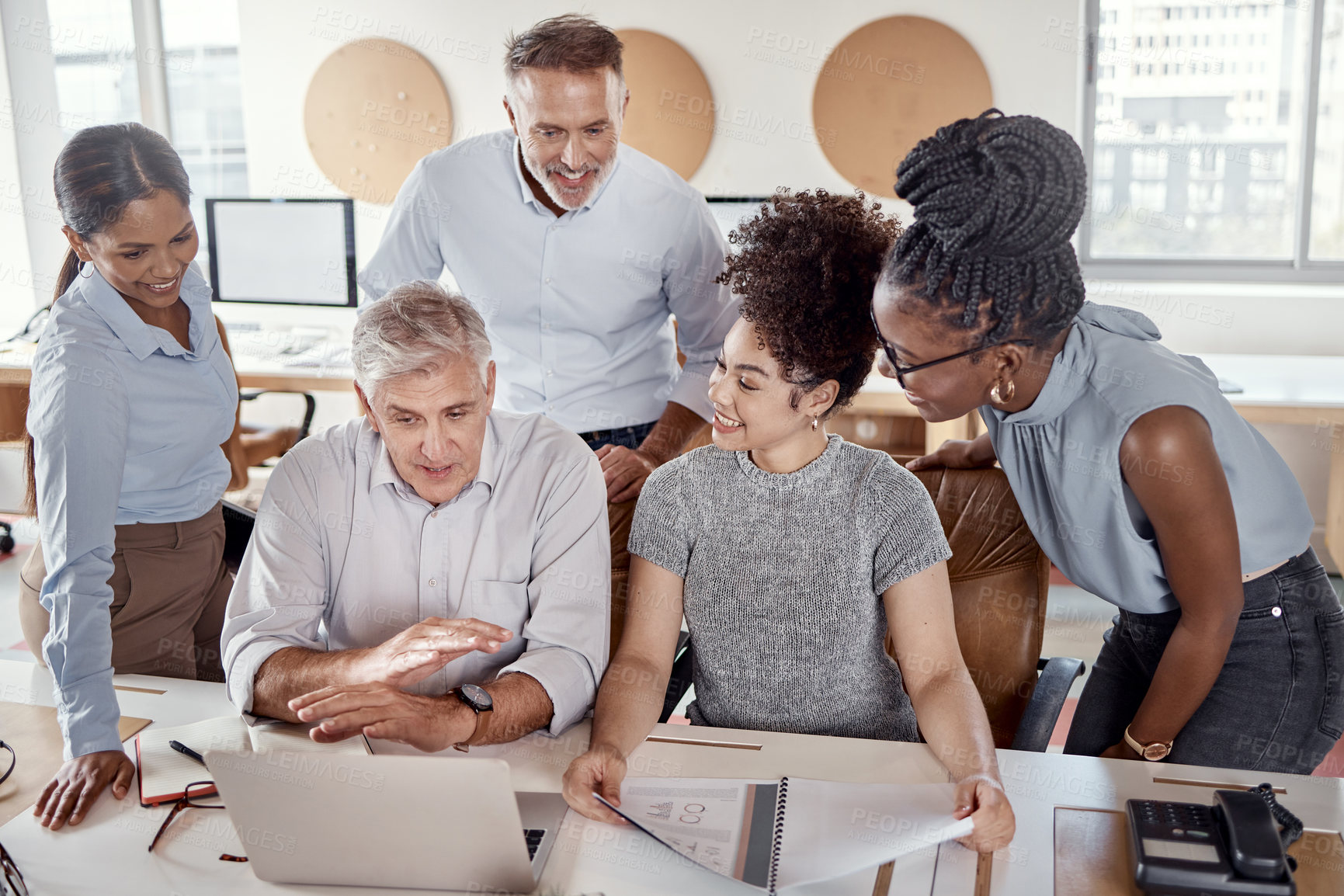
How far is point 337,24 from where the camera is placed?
4820 millimetres

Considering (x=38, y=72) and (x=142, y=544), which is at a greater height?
(x=38, y=72)

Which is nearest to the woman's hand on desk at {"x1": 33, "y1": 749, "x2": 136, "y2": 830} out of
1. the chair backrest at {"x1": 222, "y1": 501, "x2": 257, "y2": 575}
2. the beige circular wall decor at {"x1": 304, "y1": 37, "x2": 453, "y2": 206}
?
the chair backrest at {"x1": 222, "y1": 501, "x2": 257, "y2": 575}

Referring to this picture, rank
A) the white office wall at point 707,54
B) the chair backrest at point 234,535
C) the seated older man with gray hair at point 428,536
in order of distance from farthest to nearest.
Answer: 1. the white office wall at point 707,54
2. the chair backrest at point 234,535
3. the seated older man with gray hair at point 428,536

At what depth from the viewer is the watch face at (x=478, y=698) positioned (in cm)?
130

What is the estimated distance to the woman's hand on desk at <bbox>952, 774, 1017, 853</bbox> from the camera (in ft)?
3.70

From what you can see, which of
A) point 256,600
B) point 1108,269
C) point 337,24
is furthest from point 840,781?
point 337,24

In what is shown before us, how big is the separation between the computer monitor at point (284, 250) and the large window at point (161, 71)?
85 cm

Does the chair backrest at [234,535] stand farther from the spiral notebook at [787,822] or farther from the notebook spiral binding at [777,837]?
the notebook spiral binding at [777,837]

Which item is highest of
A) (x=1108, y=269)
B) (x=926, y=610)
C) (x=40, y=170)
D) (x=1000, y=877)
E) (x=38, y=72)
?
(x=38, y=72)

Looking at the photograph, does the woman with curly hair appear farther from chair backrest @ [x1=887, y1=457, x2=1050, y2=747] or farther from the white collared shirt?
chair backrest @ [x1=887, y1=457, x2=1050, y2=747]

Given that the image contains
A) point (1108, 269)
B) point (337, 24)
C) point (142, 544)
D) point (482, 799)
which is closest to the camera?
point (482, 799)

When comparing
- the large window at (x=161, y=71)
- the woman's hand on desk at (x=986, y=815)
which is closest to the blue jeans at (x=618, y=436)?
the woman's hand on desk at (x=986, y=815)

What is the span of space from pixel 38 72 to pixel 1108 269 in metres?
5.25

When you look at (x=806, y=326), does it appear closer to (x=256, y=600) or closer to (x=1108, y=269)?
(x=256, y=600)
